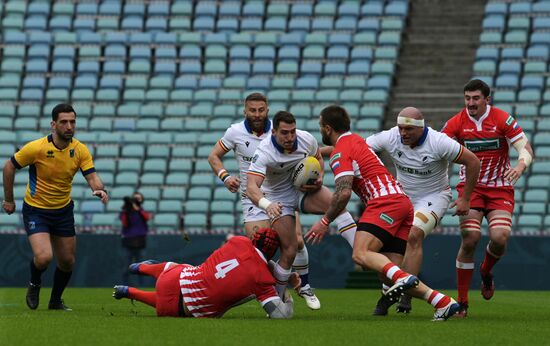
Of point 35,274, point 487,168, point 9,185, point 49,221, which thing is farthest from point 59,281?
point 487,168

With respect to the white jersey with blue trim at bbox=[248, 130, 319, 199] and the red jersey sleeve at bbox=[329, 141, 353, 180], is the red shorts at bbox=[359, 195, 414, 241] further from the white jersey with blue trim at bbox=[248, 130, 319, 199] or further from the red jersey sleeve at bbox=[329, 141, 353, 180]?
the white jersey with blue trim at bbox=[248, 130, 319, 199]

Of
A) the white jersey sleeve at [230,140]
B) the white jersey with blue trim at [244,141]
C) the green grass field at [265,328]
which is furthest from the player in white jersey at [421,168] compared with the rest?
the white jersey sleeve at [230,140]

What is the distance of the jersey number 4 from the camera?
11.1 m

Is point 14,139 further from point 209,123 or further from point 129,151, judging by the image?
point 209,123

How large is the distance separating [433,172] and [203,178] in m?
13.8

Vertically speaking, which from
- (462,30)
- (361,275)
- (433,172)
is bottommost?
Answer: (361,275)

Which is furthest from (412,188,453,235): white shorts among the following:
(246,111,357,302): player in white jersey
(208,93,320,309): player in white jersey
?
(208,93,320,309): player in white jersey

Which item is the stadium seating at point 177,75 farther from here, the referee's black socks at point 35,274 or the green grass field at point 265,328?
the green grass field at point 265,328

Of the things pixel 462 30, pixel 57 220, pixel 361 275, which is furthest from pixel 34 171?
pixel 462 30

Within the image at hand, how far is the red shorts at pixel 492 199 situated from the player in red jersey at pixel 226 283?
272 centimetres

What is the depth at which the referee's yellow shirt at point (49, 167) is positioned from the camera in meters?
13.1

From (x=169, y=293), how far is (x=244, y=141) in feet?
8.82

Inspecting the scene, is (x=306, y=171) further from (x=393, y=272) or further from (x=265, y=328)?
(x=265, y=328)

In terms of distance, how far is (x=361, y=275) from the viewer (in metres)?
22.7
